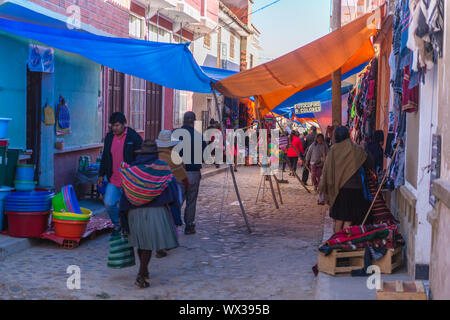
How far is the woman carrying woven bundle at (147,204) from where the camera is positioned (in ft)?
19.8

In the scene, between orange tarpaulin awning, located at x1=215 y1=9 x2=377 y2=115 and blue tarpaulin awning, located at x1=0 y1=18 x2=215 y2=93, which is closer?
blue tarpaulin awning, located at x1=0 y1=18 x2=215 y2=93

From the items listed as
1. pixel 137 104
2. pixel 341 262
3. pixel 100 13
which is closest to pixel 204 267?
pixel 341 262

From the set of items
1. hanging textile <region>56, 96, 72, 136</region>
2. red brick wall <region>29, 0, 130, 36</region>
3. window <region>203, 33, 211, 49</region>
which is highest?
window <region>203, 33, 211, 49</region>

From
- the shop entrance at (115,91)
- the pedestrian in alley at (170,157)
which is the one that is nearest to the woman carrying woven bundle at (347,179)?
the pedestrian in alley at (170,157)

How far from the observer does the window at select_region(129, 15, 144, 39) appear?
15.6 m

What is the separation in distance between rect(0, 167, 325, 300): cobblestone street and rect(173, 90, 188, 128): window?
9965mm

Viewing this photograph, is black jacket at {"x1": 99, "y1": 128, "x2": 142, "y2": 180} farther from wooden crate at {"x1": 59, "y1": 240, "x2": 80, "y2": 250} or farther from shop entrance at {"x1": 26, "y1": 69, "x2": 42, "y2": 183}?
shop entrance at {"x1": 26, "y1": 69, "x2": 42, "y2": 183}

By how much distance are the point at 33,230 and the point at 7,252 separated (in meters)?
0.62

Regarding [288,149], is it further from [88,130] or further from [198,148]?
[198,148]

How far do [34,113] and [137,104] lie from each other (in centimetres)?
603

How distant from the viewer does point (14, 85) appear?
9.40 meters

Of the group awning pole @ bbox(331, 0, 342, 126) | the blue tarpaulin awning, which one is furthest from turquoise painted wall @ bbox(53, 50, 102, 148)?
awning pole @ bbox(331, 0, 342, 126)
